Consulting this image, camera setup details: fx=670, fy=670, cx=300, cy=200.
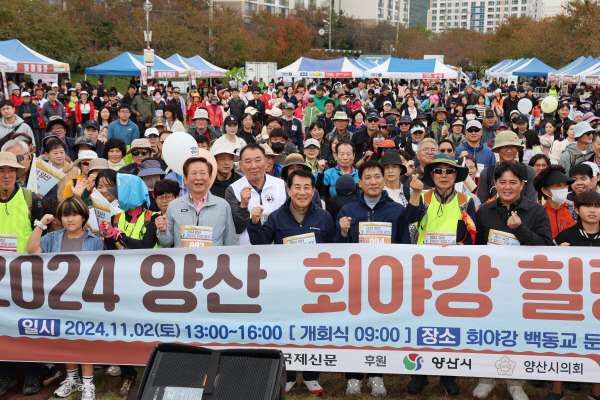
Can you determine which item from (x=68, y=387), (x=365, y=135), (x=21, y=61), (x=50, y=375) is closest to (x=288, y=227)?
(x=68, y=387)

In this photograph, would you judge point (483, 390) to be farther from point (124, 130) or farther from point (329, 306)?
Answer: point (124, 130)

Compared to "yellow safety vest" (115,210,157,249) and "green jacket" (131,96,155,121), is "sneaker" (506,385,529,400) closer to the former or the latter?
"yellow safety vest" (115,210,157,249)

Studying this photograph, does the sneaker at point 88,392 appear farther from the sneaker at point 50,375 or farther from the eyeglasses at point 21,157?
the eyeglasses at point 21,157

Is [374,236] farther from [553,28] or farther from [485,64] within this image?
[485,64]

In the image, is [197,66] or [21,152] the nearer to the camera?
[21,152]

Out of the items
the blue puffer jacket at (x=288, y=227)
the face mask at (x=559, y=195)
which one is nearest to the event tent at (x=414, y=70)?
the face mask at (x=559, y=195)

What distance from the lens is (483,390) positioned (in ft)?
17.3

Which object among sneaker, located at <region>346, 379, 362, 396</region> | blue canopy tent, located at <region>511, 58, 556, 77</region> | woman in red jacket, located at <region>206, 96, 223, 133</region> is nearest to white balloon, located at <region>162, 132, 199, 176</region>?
sneaker, located at <region>346, 379, 362, 396</region>

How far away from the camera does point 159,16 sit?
53094 millimetres

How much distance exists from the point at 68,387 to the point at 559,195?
14.7ft

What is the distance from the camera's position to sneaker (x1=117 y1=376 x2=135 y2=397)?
538 cm

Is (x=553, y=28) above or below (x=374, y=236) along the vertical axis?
above

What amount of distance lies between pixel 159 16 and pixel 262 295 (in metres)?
51.5

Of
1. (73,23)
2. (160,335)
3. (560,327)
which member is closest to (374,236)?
(560,327)
